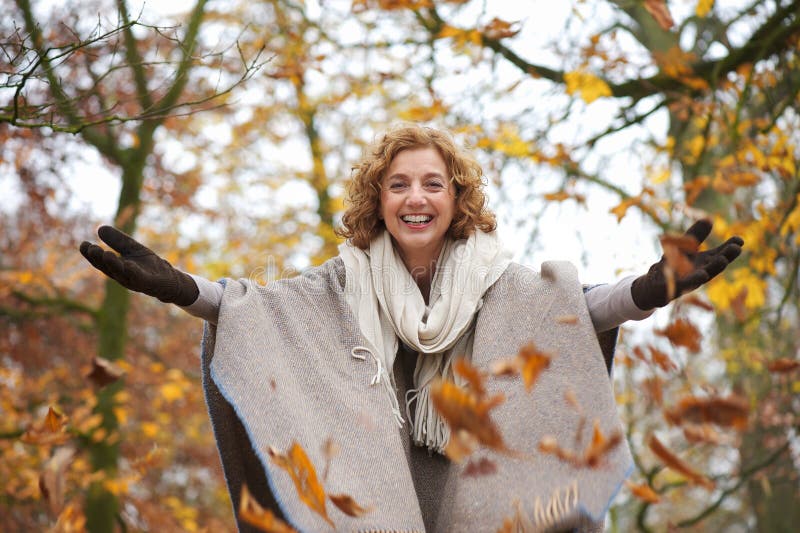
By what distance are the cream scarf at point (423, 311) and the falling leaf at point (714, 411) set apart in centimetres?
95

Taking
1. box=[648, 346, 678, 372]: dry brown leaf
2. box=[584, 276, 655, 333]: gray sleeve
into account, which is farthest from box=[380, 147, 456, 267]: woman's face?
box=[648, 346, 678, 372]: dry brown leaf

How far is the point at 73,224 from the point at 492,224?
5.83 m

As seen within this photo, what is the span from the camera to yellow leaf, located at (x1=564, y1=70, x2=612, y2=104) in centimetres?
478

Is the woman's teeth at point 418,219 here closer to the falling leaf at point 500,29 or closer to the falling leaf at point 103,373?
the falling leaf at point 103,373

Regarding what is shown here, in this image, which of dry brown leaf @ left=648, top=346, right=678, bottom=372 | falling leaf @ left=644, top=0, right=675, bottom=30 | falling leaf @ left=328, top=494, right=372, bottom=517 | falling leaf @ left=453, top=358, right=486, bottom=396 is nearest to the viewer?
falling leaf @ left=453, top=358, right=486, bottom=396

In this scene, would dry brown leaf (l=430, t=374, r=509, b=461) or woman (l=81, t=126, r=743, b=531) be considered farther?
woman (l=81, t=126, r=743, b=531)

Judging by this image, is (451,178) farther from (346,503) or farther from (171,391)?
(171,391)

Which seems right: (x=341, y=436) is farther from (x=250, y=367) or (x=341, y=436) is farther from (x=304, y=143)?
(x=304, y=143)

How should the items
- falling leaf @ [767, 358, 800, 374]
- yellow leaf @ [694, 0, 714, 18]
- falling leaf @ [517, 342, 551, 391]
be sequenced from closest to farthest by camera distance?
falling leaf @ [517, 342, 551, 391], falling leaf @ [767, 358, 800, 374], yellow leaf @ [694, 0, 714, 18]

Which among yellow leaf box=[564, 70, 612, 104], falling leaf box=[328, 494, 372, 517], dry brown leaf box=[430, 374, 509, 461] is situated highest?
yellow leaf box=[564, 70, 612, 104]

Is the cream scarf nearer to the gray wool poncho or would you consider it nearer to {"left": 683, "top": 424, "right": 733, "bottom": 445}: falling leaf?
the gray wool poncho

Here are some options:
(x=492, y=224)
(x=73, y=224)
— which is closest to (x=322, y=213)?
(x=73, y=224)

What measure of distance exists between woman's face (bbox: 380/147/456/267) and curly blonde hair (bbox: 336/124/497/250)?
0.08 feet

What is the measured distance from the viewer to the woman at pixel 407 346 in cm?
220
